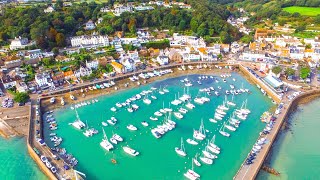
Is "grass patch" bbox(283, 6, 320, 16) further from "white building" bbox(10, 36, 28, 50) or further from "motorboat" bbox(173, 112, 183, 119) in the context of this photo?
"white building" bbox(10, 36, 28, 50)

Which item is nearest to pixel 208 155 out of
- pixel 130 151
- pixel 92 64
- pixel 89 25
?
pixel 130 151

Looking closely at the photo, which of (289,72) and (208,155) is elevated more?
(289,72)

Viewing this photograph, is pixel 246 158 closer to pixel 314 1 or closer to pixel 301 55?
pixel 301 55

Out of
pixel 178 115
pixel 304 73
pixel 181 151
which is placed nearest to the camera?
pixel 181 151

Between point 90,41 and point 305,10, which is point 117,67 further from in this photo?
point 305,10

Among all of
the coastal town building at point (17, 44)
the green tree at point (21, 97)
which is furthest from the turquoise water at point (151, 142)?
the coastal town building at point (17, 44)

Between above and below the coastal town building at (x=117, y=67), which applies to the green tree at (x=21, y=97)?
below

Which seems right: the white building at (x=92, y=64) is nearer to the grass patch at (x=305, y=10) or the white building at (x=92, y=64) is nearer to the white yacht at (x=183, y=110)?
the white yacht at (x=183, y=110)
